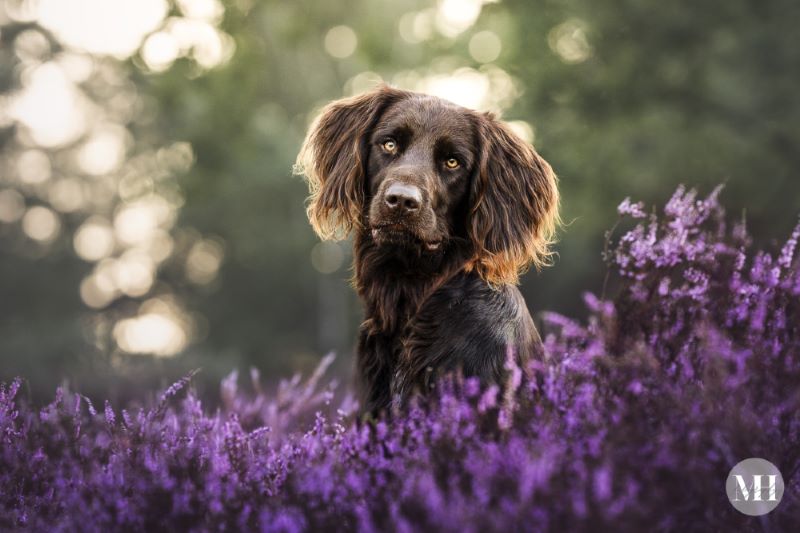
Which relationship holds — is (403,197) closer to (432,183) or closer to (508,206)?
(432,183)

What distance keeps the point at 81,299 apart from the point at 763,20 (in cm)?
1920

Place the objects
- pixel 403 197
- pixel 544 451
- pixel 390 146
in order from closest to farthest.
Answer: pixel 544 451
pixel 403 197
pixel 390 146

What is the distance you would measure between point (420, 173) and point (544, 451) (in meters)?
1.63

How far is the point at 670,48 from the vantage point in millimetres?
12969

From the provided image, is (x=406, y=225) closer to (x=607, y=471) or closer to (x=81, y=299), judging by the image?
(x=607, y=471)

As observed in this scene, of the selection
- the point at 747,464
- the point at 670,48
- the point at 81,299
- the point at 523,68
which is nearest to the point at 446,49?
the point at 523,68

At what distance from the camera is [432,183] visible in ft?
12.7

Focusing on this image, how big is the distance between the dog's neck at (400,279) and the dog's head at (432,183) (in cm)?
4

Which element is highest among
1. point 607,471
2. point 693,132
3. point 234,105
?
point 234,105

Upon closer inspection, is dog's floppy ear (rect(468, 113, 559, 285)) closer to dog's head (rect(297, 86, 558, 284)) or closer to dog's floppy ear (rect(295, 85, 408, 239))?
dog's head (rect(297, 86, 558, 284))

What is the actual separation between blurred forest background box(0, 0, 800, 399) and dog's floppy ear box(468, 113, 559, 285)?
4584 mm

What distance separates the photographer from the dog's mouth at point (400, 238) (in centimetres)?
376

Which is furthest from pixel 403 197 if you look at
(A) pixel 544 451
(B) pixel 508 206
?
(A) pixel 544 451

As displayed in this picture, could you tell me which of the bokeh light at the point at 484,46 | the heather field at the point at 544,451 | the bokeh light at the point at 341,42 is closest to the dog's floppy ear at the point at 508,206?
the heather field at the point at 544,451
